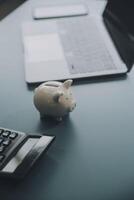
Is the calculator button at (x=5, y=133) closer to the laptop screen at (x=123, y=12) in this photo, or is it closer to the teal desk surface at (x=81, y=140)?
the teal desk surface at (x=81, y=140)

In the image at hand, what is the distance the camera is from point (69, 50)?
0.93 meters

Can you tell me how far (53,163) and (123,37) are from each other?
0.44 m

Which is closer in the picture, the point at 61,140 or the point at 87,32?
the point at 61,140

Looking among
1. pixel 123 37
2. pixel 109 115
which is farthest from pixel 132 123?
pixel 123 37

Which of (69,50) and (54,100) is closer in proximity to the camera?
(54,100)

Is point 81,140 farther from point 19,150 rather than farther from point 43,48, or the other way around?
point 43,48

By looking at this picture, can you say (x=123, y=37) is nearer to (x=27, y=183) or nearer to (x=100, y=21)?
(x=100, y=21)

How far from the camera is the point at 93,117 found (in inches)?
28.3

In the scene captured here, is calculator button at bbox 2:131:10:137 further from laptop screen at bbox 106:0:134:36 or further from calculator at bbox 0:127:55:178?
laptop screen at bbox 106:0:134:36

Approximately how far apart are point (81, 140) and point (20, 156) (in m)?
0.12

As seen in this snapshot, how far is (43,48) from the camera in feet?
3.08

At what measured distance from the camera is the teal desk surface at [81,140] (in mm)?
564

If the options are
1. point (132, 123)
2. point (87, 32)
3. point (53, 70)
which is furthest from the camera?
point (87, 32)

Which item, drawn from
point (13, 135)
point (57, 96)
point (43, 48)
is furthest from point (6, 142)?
point (43, 48)
